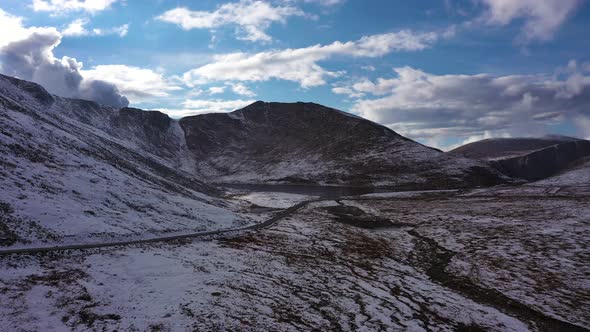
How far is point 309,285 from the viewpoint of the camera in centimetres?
1930

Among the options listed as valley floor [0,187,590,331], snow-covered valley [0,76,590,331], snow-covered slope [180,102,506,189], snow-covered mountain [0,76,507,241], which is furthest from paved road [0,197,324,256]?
snow-covered slope [180,102,506,189]

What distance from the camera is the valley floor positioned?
44.0 feet

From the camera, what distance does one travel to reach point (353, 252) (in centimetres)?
2867

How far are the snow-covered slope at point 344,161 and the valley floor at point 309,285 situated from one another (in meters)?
81.8

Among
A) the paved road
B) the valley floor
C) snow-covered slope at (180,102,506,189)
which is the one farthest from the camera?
snow-covered slope at (180,102,506,189)

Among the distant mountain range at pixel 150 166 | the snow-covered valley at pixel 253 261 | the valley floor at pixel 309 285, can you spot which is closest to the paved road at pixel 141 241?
the snow-covered valley at pixel 253 261

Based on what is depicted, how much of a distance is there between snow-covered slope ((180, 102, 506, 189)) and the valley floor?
269 feet

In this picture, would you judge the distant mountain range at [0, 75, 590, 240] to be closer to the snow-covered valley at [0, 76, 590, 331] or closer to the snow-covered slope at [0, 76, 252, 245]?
the snow-covered slope at [0, 76, 252, 245]

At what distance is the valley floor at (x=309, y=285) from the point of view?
13414mm

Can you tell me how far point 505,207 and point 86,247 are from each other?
5509 cm

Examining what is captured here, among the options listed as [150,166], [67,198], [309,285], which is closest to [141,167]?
[150,166]

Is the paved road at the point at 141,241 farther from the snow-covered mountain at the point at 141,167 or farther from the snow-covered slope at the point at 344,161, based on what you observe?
the snow-covered slope at the point at 344,161

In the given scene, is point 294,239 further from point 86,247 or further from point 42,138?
point 42,138

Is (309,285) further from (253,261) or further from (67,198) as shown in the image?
(67,198)
